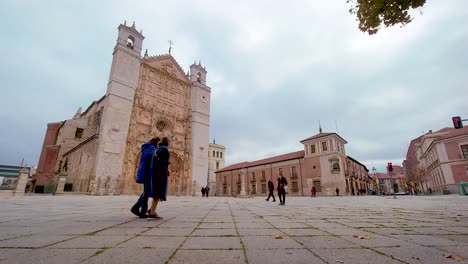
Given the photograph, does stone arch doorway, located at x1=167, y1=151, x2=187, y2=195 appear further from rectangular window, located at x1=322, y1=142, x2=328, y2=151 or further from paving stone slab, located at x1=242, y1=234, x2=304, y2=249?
paving stone slab, located at x1=242, y1=234, x2=304, y2=249

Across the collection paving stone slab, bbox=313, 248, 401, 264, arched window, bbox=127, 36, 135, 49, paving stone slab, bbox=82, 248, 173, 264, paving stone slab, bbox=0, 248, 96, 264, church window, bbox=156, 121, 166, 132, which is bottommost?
paving stone slab, bbox=313, 248, 401, 264

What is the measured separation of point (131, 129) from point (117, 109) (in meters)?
2.48

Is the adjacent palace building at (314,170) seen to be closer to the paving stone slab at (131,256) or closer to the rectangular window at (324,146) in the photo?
the rectangular window at (324,146)

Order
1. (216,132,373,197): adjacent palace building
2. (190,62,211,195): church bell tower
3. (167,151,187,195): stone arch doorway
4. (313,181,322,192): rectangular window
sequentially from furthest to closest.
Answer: (313,181,322,192): rectangular window < (216,132,373,197): adjacent palace building < (190,62,211,195): church bell tower < (167,151,187,195): stone arch doorway

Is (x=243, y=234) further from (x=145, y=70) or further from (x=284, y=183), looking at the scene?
(x=145, y=70)

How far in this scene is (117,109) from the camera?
845 inches

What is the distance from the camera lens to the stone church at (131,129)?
20188 millimetres

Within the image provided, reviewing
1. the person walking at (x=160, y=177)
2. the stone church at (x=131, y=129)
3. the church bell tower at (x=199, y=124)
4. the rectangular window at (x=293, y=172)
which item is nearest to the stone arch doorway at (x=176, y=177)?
the stone church at (x=131, y=129)

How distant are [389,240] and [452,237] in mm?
796

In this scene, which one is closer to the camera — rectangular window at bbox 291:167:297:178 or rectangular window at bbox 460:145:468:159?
rectangular window at bbox 460:145:468:159

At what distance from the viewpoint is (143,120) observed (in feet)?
79.3

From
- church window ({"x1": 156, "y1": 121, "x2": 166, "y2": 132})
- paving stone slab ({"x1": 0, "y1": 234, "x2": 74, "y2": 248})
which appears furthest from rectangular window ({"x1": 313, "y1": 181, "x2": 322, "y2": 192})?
paving stone slab ({"x1": 0, "y1": 234, "x2": 74, "y2": 248})

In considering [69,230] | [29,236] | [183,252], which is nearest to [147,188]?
[69,230]

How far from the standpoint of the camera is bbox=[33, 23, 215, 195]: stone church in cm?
2019
